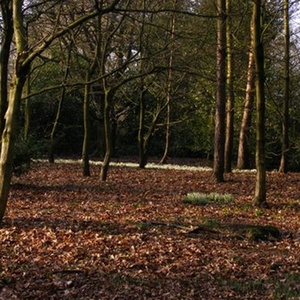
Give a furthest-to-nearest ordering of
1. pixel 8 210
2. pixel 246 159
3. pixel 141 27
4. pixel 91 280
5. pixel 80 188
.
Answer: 1. pixel 246 159
2. pixel 141 27
3. pixel 80 188
4. pixel 8 210
5. pixel 91 280

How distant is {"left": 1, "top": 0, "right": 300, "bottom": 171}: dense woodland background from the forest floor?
3.36 m

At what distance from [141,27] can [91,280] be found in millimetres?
11977

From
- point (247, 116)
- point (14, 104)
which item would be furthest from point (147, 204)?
point (247, 116)

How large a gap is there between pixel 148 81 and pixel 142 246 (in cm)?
1625

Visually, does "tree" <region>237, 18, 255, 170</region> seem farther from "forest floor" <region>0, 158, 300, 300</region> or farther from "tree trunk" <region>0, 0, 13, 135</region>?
"tree trunk" <region>0, 0, 13, 135</region>

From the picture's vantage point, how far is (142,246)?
27.3 feet

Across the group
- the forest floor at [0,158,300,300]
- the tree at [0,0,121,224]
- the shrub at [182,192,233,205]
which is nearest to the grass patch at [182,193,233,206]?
the shrub at [182,192,233,205]

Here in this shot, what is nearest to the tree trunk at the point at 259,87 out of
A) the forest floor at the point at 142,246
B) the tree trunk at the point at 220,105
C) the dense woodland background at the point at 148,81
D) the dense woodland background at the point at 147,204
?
the dense woodland background at the point at 147,204

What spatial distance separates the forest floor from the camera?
626cm

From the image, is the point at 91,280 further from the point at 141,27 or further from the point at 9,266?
the point at 141,27

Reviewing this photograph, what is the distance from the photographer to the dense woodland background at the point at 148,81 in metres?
17.5

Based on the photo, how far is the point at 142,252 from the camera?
7934mm

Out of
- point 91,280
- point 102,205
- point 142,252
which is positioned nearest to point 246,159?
point 102,205

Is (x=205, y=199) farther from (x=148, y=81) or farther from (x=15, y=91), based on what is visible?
(x=148, y=81)
